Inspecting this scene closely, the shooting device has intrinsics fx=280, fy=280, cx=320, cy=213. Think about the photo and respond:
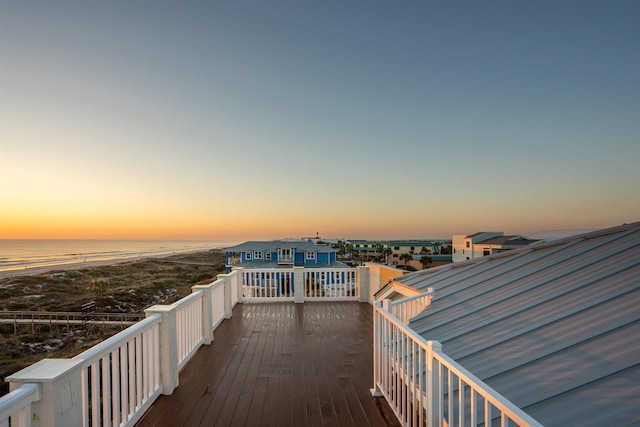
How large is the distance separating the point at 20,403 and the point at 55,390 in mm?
171

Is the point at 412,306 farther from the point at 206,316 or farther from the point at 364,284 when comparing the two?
the point at 364,284

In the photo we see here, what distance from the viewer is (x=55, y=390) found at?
5.09 feet

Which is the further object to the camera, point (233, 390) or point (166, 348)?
point (233, 390)

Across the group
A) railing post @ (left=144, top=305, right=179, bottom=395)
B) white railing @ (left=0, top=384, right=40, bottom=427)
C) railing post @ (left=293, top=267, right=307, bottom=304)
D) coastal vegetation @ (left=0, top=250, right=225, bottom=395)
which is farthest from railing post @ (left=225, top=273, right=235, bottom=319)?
coastal vegetation @ (left=0, top=250, right=225, bottom=395)

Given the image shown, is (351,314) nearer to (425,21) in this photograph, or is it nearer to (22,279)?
(425,21)

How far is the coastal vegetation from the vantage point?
40.8ft

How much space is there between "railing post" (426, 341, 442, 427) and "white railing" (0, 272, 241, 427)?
6.88 ft

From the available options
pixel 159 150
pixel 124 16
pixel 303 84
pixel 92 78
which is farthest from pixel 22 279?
pixel 303 84

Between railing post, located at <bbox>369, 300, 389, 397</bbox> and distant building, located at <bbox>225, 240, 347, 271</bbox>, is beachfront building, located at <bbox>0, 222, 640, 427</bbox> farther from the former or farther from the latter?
distant building, located at <bbox>225, 240, 347, 271</bbox>

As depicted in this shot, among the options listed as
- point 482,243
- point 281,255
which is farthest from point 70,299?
point 482,243

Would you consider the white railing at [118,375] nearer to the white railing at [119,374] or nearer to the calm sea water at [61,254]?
the white railing at [119,374]

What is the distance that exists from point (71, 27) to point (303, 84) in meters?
5.93

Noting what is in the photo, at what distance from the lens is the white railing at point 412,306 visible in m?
3.42

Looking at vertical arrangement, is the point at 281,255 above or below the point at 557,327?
below
